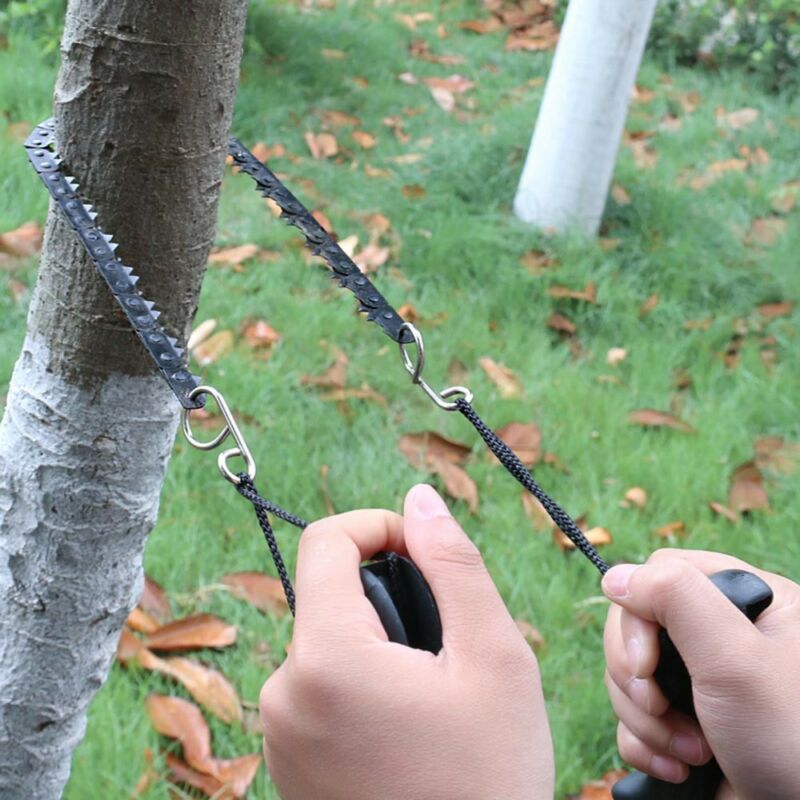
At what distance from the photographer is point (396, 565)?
0.87 m

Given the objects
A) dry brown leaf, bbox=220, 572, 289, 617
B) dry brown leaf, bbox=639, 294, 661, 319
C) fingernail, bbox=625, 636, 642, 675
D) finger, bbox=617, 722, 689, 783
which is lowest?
dry brown leaf, bbox=220, 572, 289, 617

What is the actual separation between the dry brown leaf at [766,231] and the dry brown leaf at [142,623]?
8.14 ft

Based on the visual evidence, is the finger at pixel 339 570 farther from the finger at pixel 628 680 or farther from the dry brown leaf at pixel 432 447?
the dry brown leaf at pixel 432 447

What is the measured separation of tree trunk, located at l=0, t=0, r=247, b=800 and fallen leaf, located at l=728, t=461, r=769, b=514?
5.18 ft

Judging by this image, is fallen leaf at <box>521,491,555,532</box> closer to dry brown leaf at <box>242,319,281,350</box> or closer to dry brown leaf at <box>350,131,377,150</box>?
dry brown leaf at <box>242,319,281,350</box>

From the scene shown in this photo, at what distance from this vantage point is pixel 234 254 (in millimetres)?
3031

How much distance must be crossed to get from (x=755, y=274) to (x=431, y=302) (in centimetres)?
111

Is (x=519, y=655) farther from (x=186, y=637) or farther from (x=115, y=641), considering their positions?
(x=186, y=637)

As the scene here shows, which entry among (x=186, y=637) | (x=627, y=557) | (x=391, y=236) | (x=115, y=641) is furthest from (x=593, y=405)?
(x=115, y=641)

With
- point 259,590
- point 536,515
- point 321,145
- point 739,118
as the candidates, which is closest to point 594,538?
point 536,515

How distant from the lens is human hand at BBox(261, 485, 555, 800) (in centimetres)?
77

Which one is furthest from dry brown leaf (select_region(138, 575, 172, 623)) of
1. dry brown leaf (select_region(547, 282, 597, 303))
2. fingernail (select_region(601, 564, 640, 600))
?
dry brown leaf (select_region(547, 282, 597, 303))

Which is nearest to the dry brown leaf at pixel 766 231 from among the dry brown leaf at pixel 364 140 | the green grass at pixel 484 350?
the green grass at pixel 484 350

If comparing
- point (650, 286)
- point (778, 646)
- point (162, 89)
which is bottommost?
point (650, 286)
